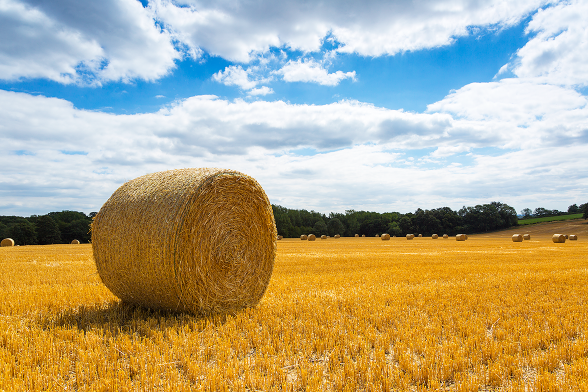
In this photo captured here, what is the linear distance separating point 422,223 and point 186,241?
65.8 metres

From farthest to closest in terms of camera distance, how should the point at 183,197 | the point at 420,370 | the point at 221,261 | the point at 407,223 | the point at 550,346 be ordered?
the point at 407,223 → the point at 221,261 → the point at 183,197 → the point at 550,346 → the point at 420,370

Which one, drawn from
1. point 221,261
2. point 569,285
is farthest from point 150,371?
point 569,285

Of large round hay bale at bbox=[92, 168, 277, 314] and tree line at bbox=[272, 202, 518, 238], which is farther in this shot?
tree line at bbox=[272, 202, 518, 238]

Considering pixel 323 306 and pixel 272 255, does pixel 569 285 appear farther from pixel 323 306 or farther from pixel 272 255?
pixel 272 255

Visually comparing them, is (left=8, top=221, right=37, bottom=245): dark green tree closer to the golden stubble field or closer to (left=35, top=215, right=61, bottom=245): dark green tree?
(left=35, top=215, right=61, bottom=245): dark green tree

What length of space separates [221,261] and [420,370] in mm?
3554

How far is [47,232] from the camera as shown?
45.7 metres

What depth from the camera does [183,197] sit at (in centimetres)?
543

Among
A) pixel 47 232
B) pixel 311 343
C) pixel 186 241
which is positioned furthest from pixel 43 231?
pixel 311 343

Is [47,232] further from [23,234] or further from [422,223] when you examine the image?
[422,223]

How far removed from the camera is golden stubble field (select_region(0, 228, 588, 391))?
3.14m

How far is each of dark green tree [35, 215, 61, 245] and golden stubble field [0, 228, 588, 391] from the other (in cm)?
4634

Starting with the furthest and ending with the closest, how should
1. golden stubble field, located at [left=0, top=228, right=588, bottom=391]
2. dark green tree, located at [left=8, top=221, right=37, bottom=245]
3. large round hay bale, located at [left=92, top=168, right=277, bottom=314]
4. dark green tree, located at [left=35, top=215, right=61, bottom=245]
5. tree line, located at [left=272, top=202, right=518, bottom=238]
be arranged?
tree line, located at [left=272, top=202, right=518, bottom=238] < dark green tree, located at [left=35, top=215, right=61, bottom=245] < dark green tree, located at [left=8, top=221, right=37, bottom=245] < large round hay bale, located at [left=92, top=168, right=277, bottom=314] < golden stubble field, located at [left=0, top=228, right=588, bottom=391]

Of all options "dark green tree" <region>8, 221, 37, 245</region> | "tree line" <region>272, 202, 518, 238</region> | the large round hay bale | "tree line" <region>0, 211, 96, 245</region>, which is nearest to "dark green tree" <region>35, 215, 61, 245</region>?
"tree line" <region>0, 211, 96, 245</region>
